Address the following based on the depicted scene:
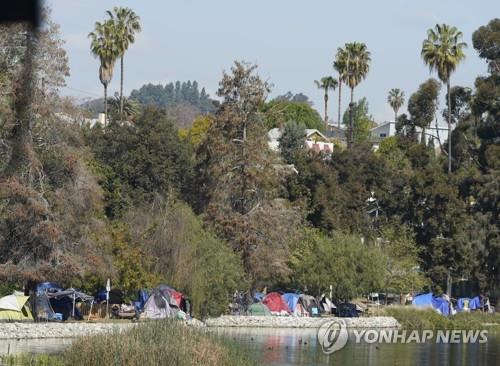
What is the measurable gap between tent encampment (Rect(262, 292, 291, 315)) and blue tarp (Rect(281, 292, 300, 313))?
0.30m

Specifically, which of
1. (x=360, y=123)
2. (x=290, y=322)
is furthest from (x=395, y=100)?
(x=290, y=322)

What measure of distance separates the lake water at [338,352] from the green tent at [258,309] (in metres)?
5.86

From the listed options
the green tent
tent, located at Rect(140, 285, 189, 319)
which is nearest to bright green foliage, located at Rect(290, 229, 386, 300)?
the green tent

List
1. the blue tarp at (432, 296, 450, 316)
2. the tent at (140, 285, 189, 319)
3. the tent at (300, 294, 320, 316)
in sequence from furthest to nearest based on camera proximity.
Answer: the blue tarp at (432, 296, 450, 316)
the tent at (300, 294, 320, 316)
the tent at (140, 285, 189, 319)

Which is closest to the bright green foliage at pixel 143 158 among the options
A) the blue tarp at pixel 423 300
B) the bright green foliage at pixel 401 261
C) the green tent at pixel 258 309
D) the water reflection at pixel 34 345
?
the green tent at pixel 258 309

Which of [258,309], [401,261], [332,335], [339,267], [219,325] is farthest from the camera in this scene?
[401,261]

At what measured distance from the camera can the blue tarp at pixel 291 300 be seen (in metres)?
64.6

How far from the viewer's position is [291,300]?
6481 cm

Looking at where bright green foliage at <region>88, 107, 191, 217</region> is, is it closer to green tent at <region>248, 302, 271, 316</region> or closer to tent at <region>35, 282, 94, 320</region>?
green tent at <region>248, 302, 271, 316</region>

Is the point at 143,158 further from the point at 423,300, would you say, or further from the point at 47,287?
the point at 423,300

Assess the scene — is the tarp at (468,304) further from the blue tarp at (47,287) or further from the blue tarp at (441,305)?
the blue tarp at (47,287)

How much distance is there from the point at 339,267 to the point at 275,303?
16.5ft

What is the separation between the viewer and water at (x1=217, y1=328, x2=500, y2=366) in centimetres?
4053

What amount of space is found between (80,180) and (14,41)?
6553 millimetres
